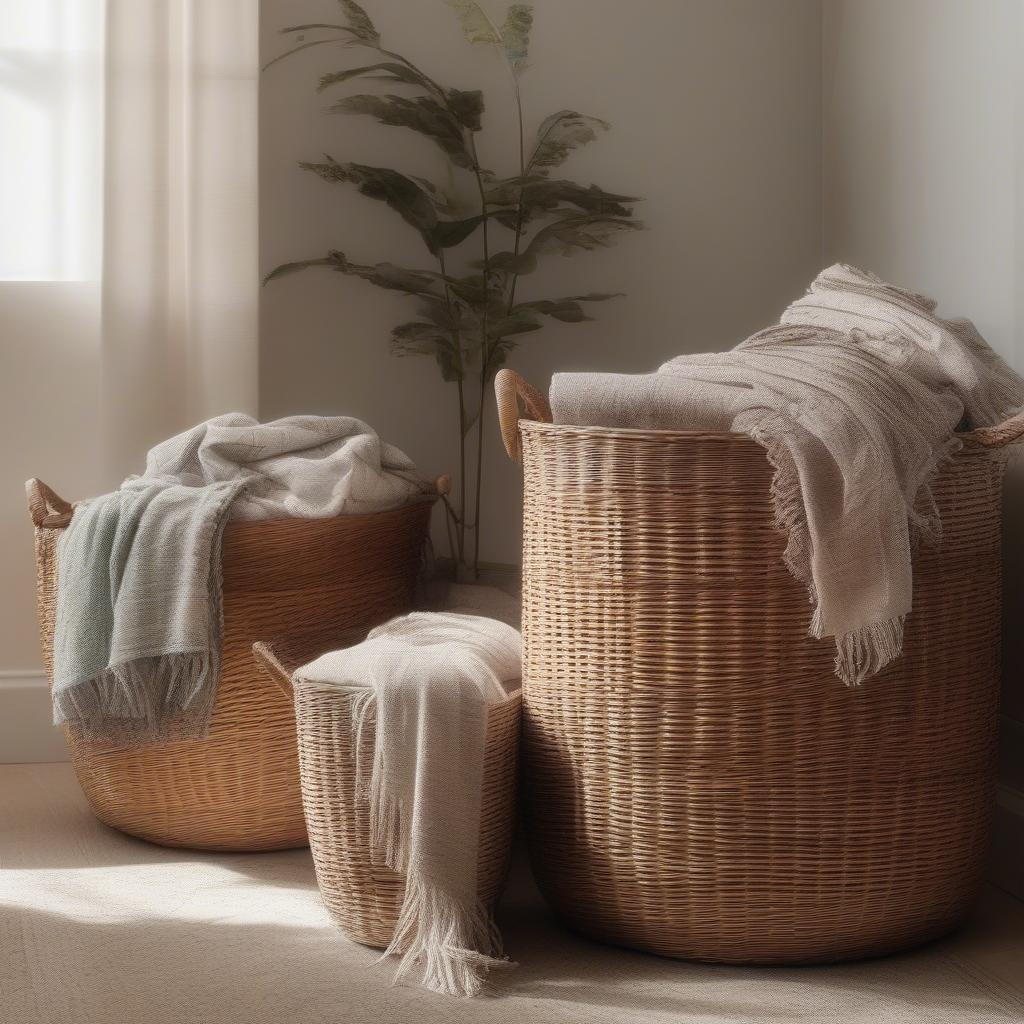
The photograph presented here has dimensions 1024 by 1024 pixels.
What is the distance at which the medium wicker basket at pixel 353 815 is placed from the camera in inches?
Answer: 57.7

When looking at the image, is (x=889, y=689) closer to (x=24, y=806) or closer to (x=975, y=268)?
(x=975, y=268)

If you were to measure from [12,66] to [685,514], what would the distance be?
1.70 m

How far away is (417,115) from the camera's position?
223 cm

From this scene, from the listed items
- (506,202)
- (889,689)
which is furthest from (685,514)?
(506,202)

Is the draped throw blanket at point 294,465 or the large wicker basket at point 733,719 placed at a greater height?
the draped throw blanket at point 294,465

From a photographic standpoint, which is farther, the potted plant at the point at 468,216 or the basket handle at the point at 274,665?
the potted plant at the point at 468,216

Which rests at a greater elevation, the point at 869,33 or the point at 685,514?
the point at 869,33

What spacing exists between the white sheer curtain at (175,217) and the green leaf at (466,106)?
35cm

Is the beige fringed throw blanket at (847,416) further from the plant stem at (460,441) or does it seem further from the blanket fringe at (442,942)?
the plant stem at (460,441)

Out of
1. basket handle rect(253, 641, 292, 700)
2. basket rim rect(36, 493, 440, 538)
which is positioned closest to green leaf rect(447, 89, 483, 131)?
basket rim rect(36, 493, 440, 538)

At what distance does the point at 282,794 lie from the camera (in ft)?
6.12

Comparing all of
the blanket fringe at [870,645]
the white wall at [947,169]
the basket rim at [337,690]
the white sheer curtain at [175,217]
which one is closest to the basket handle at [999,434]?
the blanket fringe at [870,645]

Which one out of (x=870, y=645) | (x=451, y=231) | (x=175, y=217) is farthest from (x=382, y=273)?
(x=870, y=645)

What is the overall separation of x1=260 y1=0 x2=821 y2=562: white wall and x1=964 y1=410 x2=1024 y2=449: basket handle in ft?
3.89
